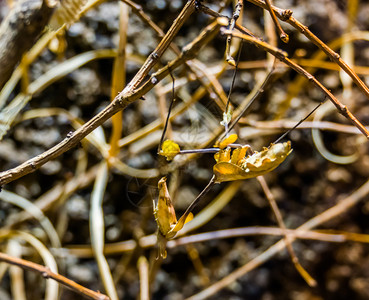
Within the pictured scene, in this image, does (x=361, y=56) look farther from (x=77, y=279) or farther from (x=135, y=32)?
(x=77, y=279)

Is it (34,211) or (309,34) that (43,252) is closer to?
(34,211)

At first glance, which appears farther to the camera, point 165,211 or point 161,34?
point 161,34

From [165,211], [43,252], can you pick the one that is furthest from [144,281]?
[165,211]

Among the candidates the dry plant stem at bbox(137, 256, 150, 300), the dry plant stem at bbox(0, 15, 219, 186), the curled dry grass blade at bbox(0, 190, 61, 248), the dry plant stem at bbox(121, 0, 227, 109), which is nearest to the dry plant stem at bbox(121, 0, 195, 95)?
the dry plant stem at bbox(0, 15, 219, 186)

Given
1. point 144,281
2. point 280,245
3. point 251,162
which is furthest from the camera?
point 280,245

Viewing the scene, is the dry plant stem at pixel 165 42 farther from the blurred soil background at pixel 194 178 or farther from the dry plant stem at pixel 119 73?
the blurred soil background at pixel 194 178

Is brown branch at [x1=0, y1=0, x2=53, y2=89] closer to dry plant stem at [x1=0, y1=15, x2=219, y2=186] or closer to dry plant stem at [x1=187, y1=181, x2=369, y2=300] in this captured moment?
dry plant stem at [x1=0, y1=15, x2=219, y2=186]

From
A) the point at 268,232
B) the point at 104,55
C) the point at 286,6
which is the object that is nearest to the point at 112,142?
the point at 104,55
